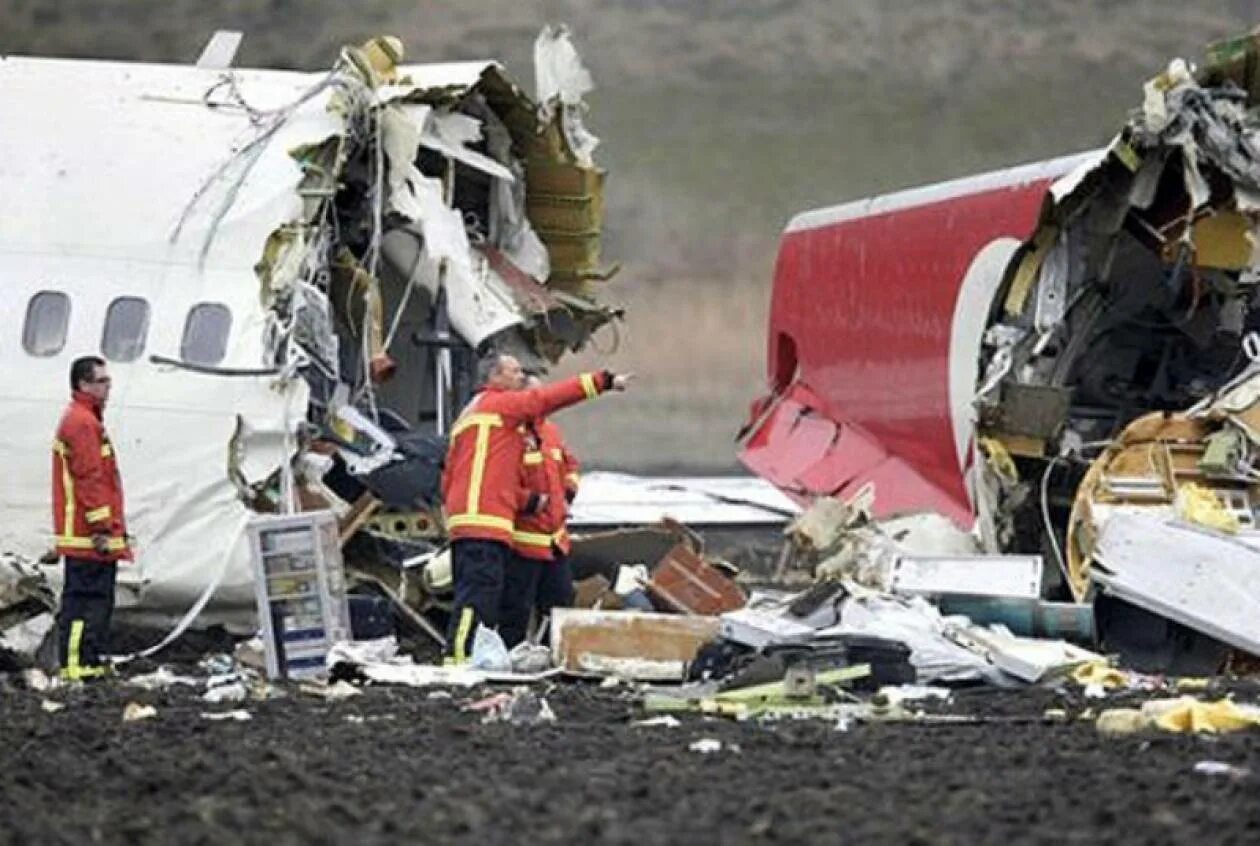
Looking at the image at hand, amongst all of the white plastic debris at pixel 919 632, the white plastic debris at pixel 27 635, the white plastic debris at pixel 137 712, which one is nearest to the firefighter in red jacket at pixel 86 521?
the white plastic debris at pixel 27 635

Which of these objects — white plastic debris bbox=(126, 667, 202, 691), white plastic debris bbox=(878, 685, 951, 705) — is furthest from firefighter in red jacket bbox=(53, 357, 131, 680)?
white plastic debris bbox=(878, 685, 951, 705)

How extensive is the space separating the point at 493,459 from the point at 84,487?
199cm

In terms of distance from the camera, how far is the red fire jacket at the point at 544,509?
50.7 ft

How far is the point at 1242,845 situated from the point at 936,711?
4054mm

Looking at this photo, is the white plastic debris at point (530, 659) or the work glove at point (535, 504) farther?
the work glove at point (535, 504)

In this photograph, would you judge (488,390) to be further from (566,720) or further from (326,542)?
(566,720)

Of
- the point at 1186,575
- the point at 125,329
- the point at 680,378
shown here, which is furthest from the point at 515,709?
the point at 680,378

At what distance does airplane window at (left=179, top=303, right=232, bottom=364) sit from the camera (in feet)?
55.9

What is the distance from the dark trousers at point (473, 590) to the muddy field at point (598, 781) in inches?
96.2

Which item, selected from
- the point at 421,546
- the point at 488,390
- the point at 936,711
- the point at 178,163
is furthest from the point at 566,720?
the point at 178,163

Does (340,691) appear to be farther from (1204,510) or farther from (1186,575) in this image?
(1204,510)

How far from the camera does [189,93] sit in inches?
731

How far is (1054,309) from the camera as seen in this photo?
18.2 metres

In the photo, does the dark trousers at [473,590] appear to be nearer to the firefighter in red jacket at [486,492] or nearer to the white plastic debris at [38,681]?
the firefighter in red jacket at [486,492]
